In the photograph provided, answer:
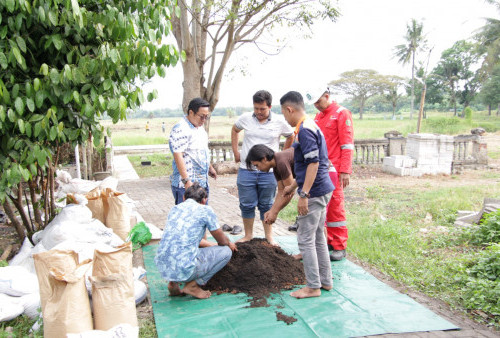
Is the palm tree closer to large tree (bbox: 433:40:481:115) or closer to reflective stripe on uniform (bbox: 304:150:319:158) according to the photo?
large tree (bbox: 433:40:481:115)

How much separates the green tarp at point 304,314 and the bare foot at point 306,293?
38 mm

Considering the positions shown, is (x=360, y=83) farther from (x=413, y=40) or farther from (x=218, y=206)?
(x=218, y=206)

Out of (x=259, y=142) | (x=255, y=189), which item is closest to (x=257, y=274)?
(x=255, y=189)

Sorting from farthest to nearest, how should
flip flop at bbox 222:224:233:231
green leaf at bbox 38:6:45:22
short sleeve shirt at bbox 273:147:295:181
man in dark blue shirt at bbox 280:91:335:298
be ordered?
flip flop at bbox 222:224:233:231 < short sleeve shirt at bbox 273:147:295:181 < man in dark blue shirt at bbox 280:91:335:298 < green leaf at bbox 38:6:45:22

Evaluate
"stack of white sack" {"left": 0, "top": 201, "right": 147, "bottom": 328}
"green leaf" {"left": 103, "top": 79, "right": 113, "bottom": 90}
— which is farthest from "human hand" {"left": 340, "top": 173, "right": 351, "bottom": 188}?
"green leaf" {"left": 103, "top": 79, "right": 113, "bottom": 90}

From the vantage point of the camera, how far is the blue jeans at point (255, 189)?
4.77 m

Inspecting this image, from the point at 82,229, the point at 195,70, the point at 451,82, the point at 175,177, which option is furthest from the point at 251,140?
the point at 451,82

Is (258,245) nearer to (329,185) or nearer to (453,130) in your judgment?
(329,185)

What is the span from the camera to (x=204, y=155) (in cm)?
462

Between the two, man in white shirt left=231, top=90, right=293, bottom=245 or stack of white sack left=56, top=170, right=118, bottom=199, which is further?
stack of white sack left=56, top=170, right=118, bottom=199

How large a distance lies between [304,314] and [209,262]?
94 centimetres

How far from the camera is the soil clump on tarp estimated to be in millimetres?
3758

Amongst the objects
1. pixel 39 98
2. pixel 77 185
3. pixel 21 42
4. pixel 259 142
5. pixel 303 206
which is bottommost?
pixel 77 185

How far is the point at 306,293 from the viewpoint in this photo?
3.64 m
